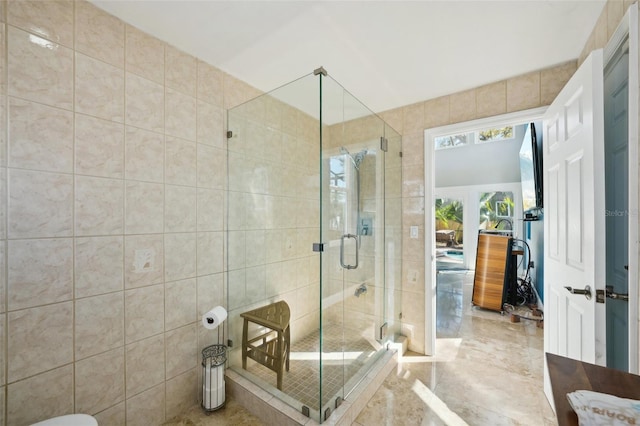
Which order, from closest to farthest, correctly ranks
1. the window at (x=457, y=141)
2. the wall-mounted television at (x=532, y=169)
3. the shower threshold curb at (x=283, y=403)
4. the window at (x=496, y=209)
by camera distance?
the shower threshold curb at (x=283, y=403), the wall-mounted television at (x=532, y=169), the window at (x=496, y=209), the window at (x=457, y=141)

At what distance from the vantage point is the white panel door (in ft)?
3.95

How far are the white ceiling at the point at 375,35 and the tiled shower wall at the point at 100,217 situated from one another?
0.24m

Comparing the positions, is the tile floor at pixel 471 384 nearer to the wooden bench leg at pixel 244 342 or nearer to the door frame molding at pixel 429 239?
the door frame molding at pixel 429 239

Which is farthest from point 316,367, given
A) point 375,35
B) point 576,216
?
point 375,35

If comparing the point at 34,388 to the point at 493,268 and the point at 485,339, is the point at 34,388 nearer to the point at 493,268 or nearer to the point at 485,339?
the point at 485,339

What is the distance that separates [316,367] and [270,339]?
0.41 meters

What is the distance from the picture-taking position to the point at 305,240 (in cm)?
172

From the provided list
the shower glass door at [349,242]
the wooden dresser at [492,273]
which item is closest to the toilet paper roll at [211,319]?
the shower glass door at [349,242]

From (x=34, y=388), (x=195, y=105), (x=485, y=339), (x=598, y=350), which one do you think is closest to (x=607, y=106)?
(x=598, y=350)

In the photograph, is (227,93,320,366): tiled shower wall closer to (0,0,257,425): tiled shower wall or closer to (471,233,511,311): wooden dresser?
(0,0,257,425): tiled shower wall

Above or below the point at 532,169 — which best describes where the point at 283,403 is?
below

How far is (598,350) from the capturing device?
3.91ft

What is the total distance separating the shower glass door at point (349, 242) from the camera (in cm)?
160

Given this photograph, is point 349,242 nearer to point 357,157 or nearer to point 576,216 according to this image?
point 357,157
